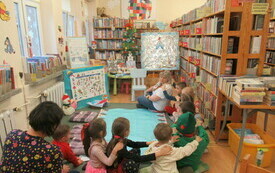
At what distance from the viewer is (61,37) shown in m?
→ 4.16

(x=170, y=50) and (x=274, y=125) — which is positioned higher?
(x=170, y=50)

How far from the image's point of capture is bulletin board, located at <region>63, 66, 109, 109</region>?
4016 mm

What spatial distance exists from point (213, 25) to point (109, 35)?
416 centimetres

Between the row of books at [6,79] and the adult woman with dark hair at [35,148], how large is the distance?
3.92ft

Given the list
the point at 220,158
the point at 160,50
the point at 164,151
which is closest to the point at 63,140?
the point at 164,151

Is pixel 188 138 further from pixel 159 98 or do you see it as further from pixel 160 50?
pixel 160 50

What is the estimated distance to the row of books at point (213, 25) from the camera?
9.62ft

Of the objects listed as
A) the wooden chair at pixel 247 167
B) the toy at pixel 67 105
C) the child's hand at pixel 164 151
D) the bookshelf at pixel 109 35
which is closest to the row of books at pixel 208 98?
the child's hand at pixel 164 151

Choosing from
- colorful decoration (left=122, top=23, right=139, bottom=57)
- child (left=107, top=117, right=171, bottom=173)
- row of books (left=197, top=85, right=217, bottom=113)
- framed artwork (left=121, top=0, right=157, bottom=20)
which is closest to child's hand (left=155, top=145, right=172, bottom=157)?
child (left=107, top=117, right=171, bottom=173)

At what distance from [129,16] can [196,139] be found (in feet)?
19.4

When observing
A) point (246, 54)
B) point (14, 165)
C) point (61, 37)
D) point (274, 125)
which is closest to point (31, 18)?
point (61, 37)

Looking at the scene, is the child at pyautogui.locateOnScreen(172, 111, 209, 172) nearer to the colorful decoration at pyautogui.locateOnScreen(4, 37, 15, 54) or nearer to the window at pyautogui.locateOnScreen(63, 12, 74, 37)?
the colorful decoration at pyautogui.locateOnScreen(4, 37, 15, 54)

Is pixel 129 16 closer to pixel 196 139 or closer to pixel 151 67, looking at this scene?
pixel 151 67

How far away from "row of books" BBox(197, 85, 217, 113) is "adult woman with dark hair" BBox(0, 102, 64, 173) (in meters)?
2.35
